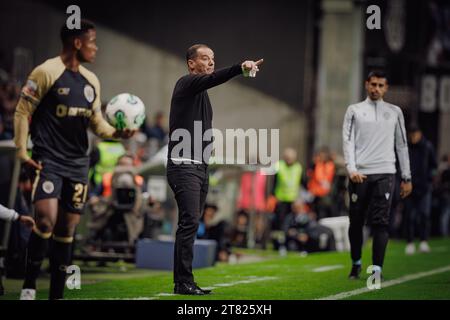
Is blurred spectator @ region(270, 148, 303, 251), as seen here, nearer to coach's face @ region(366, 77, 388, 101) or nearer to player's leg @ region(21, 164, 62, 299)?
coach's face @ region(366, 77, 388, 101)

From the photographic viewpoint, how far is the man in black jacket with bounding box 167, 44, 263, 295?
10867mm

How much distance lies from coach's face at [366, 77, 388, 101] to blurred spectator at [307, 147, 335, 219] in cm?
1195

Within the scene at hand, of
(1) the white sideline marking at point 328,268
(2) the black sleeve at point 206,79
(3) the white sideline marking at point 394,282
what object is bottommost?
(1) the white sideline marking at point 328,268

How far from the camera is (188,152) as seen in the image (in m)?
10.9

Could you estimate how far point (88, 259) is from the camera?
1709 cm

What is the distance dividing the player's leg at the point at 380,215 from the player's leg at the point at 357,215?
11 cm

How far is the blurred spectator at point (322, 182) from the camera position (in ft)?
83.3

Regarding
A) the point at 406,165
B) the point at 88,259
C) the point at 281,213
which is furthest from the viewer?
the point at 281,213

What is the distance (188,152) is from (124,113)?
721mm

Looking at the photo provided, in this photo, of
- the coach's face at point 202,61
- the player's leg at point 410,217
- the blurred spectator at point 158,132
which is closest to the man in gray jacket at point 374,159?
the coach's face at point 202,61

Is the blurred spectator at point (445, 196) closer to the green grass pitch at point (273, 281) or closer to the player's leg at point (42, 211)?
the green grass pitch at point (273, 281)
